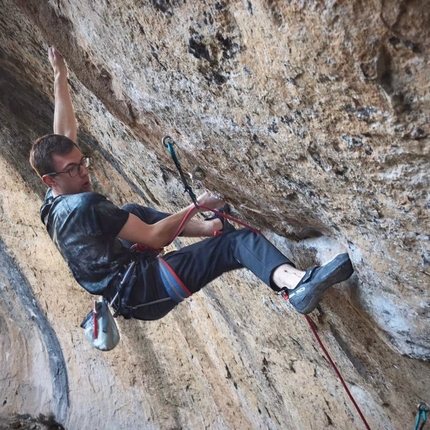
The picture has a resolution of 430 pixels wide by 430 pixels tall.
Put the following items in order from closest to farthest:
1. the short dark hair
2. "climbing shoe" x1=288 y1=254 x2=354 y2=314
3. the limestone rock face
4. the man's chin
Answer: the limestone rock face → "climbing shoe" x1=288 y1=254 x2=354 y2=314 → the short dark hair → the man's chin

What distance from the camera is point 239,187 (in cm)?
259

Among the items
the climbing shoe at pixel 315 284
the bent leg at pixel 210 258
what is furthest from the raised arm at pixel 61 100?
the climbing shoe at pixel 315 284

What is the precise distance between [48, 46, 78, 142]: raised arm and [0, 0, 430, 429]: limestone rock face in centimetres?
10

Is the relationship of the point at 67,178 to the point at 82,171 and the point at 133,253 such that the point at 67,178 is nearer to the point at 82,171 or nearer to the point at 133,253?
the point at 82,171

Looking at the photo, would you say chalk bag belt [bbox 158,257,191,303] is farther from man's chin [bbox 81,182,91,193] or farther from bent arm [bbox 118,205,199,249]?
man's chin [bbox 81,182,91,193]

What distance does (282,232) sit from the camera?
280 centimetres

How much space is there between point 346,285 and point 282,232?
482 mm

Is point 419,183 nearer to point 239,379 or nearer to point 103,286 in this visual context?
point 103,286

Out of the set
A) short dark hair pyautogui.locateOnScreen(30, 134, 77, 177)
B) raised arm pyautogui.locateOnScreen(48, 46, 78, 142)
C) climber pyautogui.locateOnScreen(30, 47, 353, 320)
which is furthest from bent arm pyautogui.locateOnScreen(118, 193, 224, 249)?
raised arm pyautogui.locateOnScreen(48, 46, 78, 142)

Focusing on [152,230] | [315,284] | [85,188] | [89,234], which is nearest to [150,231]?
[152,230]

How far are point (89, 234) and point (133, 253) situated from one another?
0.41m

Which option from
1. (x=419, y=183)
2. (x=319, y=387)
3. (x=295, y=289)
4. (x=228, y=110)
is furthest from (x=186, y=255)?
(x=319, y=387)

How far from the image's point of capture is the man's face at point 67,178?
248 cm

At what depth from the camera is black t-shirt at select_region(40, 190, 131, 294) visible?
2.39m
